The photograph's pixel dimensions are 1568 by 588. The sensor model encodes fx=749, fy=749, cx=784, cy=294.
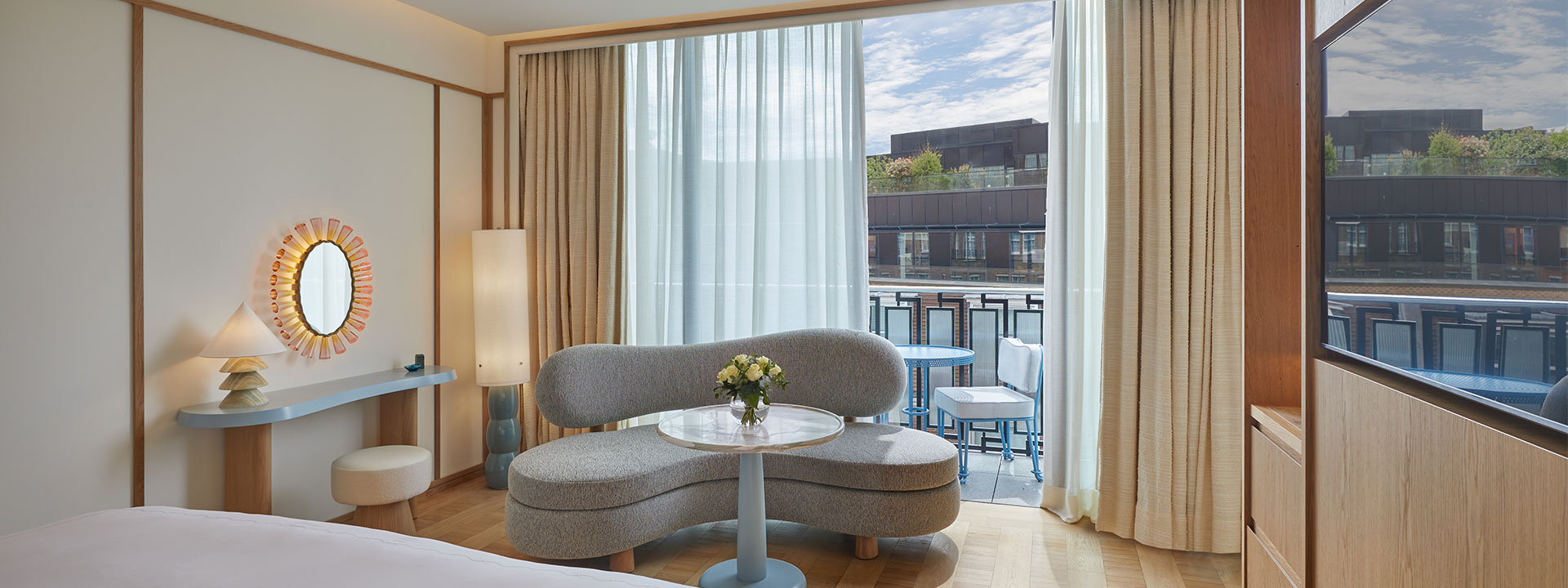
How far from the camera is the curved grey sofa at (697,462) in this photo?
277 centimetres

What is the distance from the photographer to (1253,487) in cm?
229

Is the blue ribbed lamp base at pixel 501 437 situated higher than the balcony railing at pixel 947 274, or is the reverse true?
the balcony railing at pixel 947 274

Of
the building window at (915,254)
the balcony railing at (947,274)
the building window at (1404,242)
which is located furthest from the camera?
the building window at (915,254)

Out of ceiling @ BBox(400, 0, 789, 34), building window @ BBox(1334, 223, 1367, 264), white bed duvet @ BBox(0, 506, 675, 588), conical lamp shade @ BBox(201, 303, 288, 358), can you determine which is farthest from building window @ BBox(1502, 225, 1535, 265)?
conical lamp shade @ BBox(201, 303, 288, 358)

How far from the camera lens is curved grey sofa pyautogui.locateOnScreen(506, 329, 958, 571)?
9.09ft

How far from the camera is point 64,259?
245 cm

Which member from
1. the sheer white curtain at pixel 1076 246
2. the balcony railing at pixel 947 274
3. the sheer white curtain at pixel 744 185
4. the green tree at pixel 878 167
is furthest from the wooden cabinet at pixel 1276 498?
the green tree at pixel 878 167

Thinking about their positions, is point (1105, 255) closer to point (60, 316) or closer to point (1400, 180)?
point (1400, 180)

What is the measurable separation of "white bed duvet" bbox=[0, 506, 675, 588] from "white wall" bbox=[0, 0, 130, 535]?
1.28m

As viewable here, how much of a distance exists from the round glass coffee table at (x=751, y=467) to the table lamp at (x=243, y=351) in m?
1.54

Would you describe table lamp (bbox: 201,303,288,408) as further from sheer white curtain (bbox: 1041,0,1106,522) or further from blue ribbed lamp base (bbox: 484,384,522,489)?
sheer white curtain (bbox: 1041,0,1106,522)

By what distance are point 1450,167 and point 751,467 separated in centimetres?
209

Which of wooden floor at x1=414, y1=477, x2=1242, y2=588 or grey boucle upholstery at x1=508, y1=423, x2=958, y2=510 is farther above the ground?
grey boucle upholstery at x1=508, y1=423, x2=958, y2=510

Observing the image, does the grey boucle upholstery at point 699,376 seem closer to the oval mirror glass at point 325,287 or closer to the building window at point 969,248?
the oval mirror glass at point 325,287
